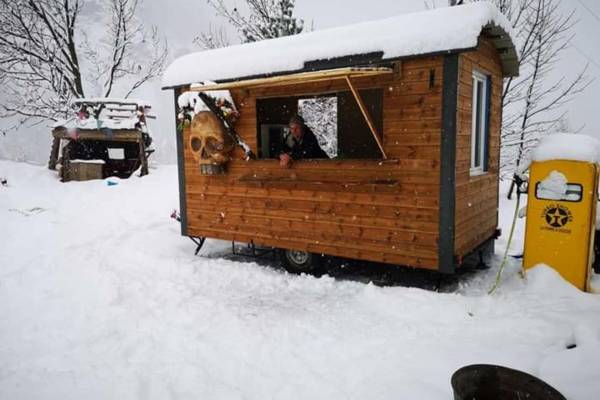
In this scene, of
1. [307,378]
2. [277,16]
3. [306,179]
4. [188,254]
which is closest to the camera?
[307,378]

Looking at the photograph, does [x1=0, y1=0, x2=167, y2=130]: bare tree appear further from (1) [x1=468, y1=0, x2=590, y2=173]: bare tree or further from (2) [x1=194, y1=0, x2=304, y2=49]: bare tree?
(1) [x1=468, y1=0, x2=590, y2=173]: bare tree

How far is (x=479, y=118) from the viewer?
633cm

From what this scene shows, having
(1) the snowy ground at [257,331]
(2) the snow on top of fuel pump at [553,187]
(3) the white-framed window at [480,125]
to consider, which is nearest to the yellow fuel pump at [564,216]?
(2) the snow on top of fuel pump at [553,187]

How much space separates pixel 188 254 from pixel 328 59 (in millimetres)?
4657

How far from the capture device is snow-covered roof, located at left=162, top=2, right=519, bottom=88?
479cm

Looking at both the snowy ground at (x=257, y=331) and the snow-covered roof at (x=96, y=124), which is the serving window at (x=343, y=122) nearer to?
the snowy ground at (x=257, y=331)

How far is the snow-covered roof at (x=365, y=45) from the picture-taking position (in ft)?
15.7

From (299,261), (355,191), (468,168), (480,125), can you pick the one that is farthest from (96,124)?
(468,168)

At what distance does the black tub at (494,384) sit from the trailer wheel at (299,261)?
12.6ft

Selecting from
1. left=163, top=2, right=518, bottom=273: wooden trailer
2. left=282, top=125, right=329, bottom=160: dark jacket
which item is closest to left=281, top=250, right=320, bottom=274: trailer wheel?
left=163, top=2, right=518, bottom=273: wooden trailer

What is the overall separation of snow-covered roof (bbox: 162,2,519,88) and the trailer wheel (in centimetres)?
293

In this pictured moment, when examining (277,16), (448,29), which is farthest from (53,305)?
(277,16)

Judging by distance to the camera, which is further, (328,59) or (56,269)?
(56,269)

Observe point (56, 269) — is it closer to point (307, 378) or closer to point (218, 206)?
point (218, 206)
